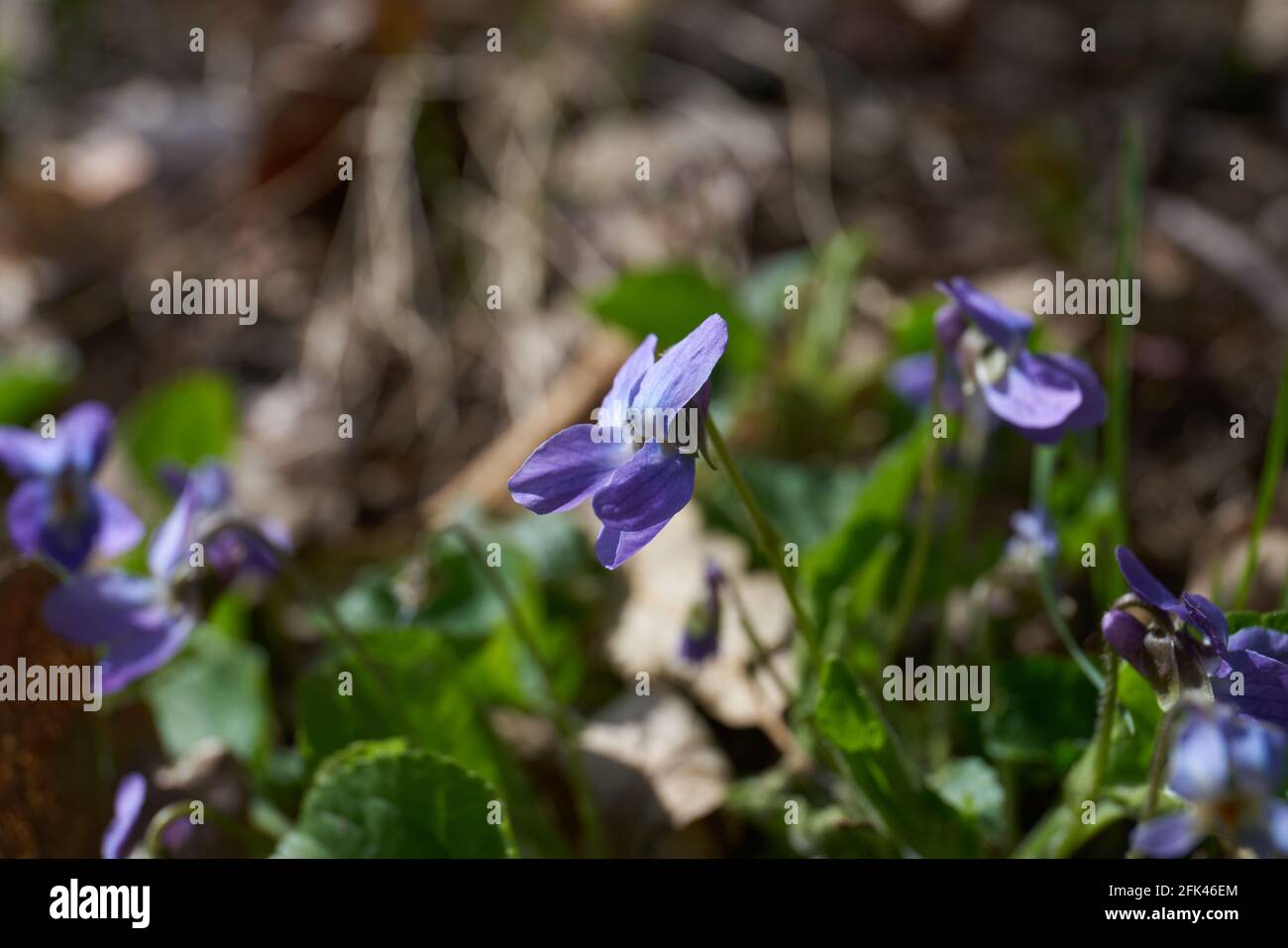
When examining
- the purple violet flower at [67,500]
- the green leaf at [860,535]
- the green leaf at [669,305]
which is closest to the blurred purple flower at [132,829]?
the purple violet flower at [67,500]

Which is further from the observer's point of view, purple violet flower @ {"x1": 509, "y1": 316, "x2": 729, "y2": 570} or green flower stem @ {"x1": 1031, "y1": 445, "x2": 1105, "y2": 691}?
green flower stem @ {"x1": 1031, "y1": 445, "x2": 1105, "y2": 691}

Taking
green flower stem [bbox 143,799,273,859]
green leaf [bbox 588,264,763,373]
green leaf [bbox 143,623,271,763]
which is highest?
green leaf [bbox 588,264,763,373]

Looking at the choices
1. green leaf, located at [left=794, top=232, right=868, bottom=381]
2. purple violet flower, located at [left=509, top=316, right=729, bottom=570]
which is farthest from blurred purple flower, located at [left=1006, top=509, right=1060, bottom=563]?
green leaf, located at [left=794, top=232, right=868, bottom=381]

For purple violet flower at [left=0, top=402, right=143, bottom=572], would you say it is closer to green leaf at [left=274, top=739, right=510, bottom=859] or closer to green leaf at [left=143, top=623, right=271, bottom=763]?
green leaf at [left=143, top=623, right=271, bottom=763]

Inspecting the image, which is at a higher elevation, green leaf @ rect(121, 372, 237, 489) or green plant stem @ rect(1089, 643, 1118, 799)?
green leaf @ rect(121, 372, 237, 489)

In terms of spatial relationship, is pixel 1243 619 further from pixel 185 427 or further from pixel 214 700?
pixel 185 427

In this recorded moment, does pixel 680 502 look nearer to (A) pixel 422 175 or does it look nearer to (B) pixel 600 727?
(B) pixel 600 727

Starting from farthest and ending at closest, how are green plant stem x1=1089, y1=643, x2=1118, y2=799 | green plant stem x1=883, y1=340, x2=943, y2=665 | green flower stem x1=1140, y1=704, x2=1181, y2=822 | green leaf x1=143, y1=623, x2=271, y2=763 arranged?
green leaf x1=143, y1=623, x2=271, y2=763
green plant stem x1=883, y1=340, x2=943, y2=665
green plant stem x1=1089, y1=643, x2=1118, y2=799
green flower stem x1=1140, y1=704, x2=1181, y2=822
